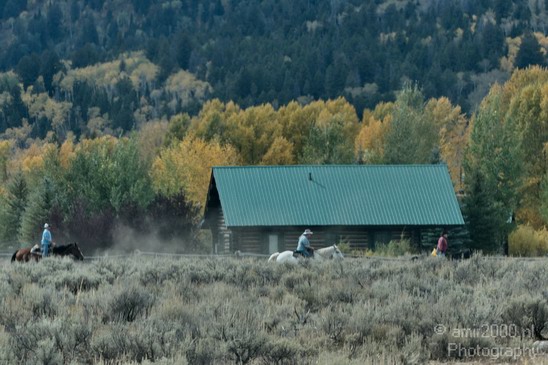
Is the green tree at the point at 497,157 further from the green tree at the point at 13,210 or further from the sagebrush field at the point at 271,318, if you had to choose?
the sagebrush field at the point at 271,318

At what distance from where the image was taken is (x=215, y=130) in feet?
333

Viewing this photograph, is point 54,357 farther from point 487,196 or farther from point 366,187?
point 487,196

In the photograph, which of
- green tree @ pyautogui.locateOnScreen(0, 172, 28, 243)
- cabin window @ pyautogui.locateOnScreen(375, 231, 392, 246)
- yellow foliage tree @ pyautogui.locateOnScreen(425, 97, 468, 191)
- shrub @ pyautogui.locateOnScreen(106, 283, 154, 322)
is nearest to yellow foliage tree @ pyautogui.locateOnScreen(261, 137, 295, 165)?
yellow foliage tree @ pyautogui.locateOnScreen(425, 97, 468, 191)

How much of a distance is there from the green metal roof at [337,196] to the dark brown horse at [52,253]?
15.5 meters

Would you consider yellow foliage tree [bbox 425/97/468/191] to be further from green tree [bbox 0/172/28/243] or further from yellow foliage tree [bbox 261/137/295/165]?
green tree [bbox 0/172/28/243]

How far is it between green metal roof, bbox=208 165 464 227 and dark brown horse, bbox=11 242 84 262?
50.9 ft

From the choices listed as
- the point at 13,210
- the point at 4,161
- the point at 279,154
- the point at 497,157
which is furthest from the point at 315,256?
the point at 4,161

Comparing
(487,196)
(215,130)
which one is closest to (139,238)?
(487,196)

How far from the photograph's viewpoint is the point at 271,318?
1650 cm

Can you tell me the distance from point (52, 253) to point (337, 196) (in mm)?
19961

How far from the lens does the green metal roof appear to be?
161 ft

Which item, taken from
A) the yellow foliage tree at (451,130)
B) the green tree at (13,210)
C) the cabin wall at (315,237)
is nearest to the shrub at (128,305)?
the cabin wall at (315,237)

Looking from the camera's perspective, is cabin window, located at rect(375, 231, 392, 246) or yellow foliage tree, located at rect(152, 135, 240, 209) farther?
yellow foliage tree, located at rect(152, 135, 240, 209)

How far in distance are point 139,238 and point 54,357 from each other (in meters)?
39.5
